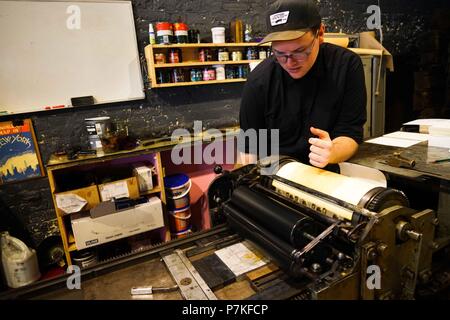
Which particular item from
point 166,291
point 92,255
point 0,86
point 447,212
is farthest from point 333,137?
point 0,86

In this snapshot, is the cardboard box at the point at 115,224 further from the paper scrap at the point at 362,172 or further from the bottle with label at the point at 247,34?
the bottle with label at the point at 247,34

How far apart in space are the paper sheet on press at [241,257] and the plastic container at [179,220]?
6.05 ft

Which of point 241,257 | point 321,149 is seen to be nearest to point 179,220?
point 241,257

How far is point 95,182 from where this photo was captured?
260 centimetres

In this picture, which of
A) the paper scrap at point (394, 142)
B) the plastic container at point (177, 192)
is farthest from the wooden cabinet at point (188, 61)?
the paper scrap at point (394, 142)

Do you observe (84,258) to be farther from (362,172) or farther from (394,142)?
(394,142)

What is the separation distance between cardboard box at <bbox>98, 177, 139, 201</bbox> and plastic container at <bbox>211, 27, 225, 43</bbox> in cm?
157

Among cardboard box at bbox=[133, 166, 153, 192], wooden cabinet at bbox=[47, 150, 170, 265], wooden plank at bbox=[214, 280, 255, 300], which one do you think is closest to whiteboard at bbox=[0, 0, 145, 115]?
wooden cabinet at bbox=[47, 150, 170, 265]

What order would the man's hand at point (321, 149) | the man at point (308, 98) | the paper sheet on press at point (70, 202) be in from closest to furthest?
the man's hand at point (321, 149), the man at point (308, 98), the paper sheet on press at point (70, 202)

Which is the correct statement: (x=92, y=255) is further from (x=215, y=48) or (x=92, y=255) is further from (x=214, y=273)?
(x=215, y=48)

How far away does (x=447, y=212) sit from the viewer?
1.50 metres

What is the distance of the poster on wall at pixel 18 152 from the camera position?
2535mm

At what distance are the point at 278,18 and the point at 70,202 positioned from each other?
202cm
